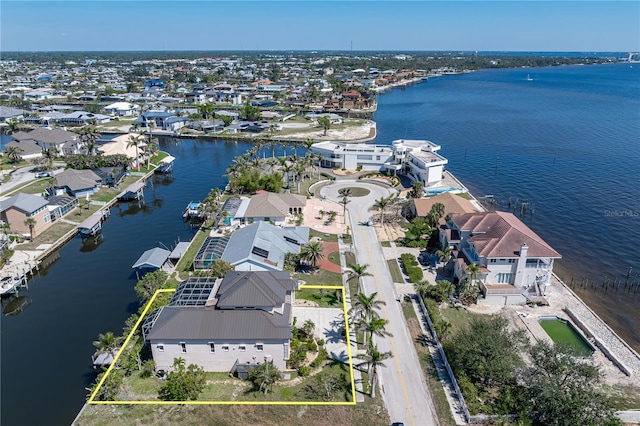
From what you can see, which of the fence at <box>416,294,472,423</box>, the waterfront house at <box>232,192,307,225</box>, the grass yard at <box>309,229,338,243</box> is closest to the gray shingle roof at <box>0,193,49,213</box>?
the waterfront house at <box>232,192,307,225</box>

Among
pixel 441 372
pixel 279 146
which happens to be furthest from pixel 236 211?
pixel 279 146

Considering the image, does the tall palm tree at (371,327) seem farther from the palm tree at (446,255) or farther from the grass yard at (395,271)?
the palm tree at (446,255)

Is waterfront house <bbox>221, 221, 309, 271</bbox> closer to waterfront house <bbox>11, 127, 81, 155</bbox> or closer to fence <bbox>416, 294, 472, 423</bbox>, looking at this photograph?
fence <bbox>416, 294, 472, 423</bbox>

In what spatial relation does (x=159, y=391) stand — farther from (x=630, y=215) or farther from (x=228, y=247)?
(x=630, y=215)

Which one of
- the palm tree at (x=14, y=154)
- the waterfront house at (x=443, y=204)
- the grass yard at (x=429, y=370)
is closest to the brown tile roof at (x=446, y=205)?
the waterfront house at (x=443, y=204)

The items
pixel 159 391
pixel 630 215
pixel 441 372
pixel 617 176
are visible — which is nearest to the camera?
pixel 159 391
